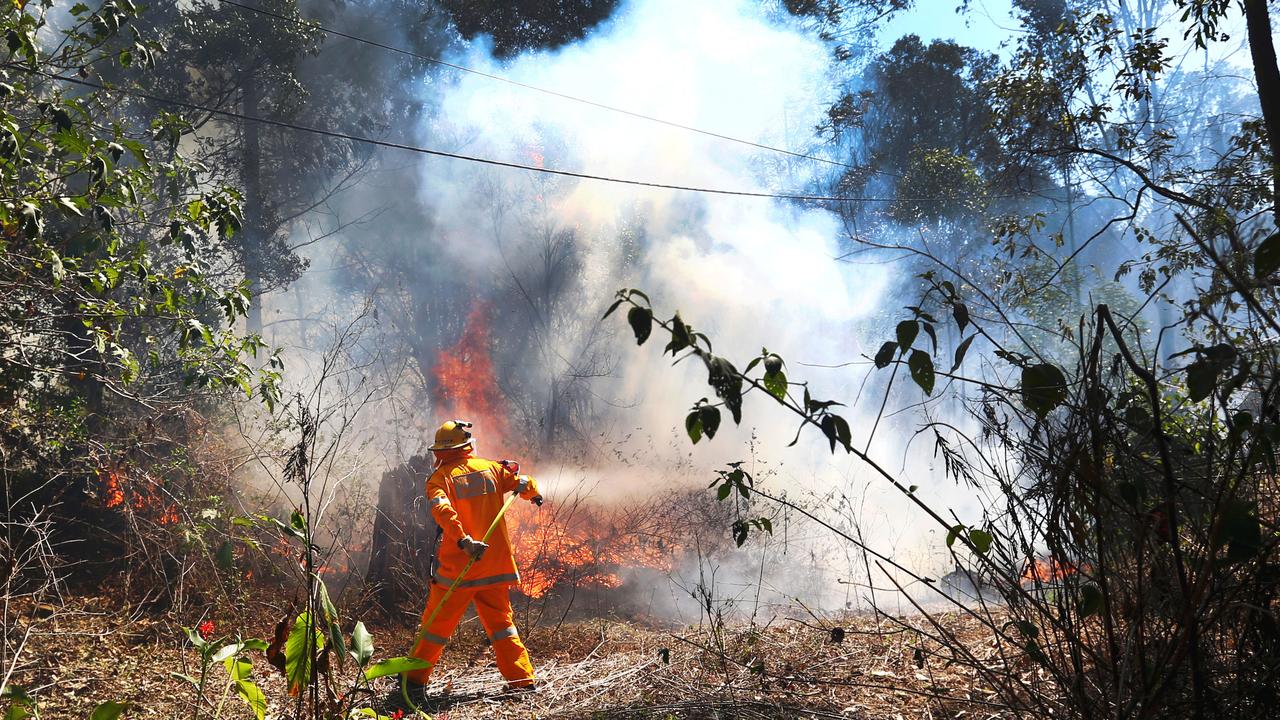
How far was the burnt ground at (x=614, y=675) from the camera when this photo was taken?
12.0 feet

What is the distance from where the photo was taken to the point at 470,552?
186 inches

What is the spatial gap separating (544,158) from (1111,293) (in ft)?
53.7

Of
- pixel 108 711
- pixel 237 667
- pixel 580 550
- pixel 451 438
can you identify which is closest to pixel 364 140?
pixel 451 438

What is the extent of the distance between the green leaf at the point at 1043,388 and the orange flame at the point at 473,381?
16.8 meters

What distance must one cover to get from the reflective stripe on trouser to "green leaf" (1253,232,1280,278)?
14.1ft

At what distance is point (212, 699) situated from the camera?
4.71 m

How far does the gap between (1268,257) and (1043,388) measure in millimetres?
483

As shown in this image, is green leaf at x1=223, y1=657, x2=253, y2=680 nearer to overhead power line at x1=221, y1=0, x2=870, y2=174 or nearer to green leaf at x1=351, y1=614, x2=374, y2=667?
green leaf at x1=351, y1=614, x2=374, y2=667

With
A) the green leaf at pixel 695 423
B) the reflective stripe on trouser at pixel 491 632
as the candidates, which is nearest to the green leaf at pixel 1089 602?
the green leaf at pixel 695 423

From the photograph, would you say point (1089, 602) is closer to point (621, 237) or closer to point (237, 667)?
point (237, 667)

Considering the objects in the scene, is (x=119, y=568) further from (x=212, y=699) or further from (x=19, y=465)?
(x=212, y=699)

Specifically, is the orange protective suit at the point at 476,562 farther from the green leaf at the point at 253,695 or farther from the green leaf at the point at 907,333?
the green leaf at the point at 907,333

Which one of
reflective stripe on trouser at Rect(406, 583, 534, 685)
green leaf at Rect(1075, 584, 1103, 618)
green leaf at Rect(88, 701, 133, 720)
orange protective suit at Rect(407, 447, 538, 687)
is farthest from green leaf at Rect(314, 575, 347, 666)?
reflective stripe on trouser at Rect(406, 583, 534, 685)

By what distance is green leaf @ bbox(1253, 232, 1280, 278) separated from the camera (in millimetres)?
1555
